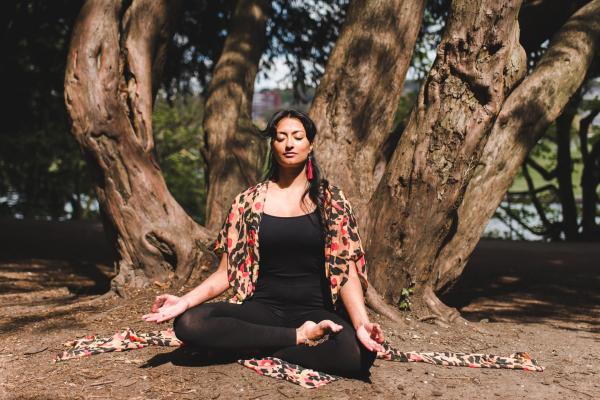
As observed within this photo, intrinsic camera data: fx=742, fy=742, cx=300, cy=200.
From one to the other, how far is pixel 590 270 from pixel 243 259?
713 centimetres

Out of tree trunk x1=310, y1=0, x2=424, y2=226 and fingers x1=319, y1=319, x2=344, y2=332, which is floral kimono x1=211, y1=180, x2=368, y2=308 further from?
tree trunk x1=310, y1=0, x2=424, y2=226

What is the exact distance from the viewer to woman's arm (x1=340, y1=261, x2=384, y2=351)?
12.5 feet

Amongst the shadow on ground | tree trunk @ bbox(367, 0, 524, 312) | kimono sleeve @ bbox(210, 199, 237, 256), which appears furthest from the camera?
the shadow on ground

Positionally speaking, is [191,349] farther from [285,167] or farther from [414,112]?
[414,112]

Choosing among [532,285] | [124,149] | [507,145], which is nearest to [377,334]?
[507,145]

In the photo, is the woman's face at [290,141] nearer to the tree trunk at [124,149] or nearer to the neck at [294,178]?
the neck at [294,178]

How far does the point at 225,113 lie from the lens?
23.6 feet

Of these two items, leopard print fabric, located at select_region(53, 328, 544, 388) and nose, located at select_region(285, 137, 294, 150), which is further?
leopard print fabric, located at select_region(53, 328, 544, 388)

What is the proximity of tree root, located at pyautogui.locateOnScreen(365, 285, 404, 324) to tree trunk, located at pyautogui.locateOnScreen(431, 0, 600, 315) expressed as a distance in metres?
0.51

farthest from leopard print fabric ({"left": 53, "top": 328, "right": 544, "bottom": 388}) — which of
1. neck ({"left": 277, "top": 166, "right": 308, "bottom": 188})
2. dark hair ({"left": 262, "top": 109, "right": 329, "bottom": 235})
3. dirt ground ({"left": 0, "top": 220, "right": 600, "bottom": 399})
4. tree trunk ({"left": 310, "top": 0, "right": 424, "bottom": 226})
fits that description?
tree trunk ({"left": 310, "top": 0, "right": 424, "bottom": 226})

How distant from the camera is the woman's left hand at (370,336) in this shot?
371cm

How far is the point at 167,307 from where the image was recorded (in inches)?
154

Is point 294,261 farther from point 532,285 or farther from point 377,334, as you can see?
point 532,285

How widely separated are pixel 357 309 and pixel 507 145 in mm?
2442
